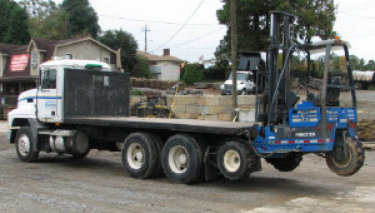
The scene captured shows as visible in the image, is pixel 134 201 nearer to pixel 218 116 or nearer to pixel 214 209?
pixel 214 209

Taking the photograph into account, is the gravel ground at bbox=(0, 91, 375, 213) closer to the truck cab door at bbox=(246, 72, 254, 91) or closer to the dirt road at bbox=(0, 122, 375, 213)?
the dirt road at bbox=(0, 122, 375, 213)

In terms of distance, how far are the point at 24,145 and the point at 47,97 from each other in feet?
5.43

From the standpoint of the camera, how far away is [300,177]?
11633 millimetres

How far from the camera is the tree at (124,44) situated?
59844 millimetres

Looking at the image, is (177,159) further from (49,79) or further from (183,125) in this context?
(49,79)

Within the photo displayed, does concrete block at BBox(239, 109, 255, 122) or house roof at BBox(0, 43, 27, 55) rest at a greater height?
house roof at BBox(0, 43, 27, 55)

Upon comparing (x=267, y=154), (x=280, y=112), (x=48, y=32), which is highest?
(x=48, y=32)

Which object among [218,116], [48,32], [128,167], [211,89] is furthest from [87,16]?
[128,167]

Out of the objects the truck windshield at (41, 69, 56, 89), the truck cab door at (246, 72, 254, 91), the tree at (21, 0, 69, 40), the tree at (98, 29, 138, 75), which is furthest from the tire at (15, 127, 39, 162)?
the tree at (21, 0, 69, 40)

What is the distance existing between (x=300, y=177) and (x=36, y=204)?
6.54m

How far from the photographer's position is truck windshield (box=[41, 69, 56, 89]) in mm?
13234

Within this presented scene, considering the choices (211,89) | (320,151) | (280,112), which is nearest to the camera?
(320,151)

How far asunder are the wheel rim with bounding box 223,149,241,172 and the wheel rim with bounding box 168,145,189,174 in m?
1.16

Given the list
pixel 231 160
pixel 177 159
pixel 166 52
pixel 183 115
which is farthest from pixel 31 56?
pixel 166 52
